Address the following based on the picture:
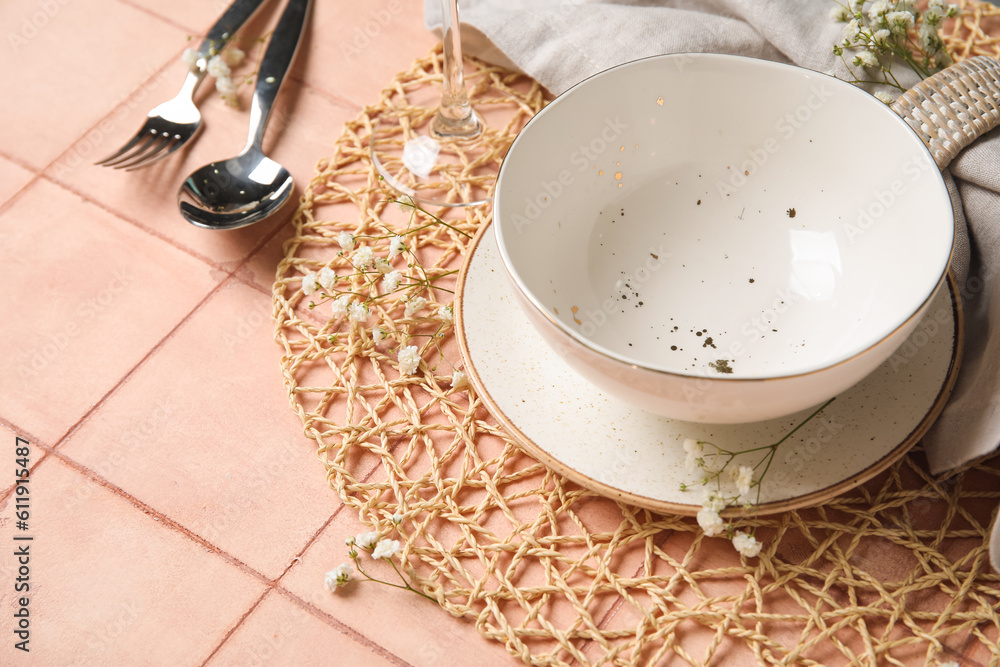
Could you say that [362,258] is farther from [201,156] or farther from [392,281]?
[201,156]

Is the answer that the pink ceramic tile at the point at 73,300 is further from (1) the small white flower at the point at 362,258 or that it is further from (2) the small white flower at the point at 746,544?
(2) the small white flower at the point at 746,544

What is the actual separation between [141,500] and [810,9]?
0.83 m

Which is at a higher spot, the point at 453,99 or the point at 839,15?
the point at 839,15

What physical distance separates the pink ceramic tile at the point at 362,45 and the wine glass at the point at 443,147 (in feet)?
0.22

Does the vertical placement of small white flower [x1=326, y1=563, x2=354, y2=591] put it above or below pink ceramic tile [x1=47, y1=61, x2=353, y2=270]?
below

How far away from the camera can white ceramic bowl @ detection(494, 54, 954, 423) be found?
0.75 meters

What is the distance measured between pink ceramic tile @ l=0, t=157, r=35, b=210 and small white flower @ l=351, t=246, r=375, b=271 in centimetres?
43

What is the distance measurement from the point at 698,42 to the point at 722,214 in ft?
0.75

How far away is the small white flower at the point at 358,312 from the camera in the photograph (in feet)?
2.70

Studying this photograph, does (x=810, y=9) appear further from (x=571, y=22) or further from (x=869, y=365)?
(x=869, y=365)

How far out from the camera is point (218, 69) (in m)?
1.05
